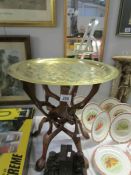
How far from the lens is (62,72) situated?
30.0 inches


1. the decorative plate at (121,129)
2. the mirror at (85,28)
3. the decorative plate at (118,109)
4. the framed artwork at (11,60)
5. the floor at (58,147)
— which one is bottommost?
the floor at (58,147)

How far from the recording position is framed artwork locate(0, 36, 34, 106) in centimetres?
101

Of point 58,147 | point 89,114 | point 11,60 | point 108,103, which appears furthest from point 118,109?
point 11,60

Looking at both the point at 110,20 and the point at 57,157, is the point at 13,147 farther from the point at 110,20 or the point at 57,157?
the point at 110,20

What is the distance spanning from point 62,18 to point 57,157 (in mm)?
775

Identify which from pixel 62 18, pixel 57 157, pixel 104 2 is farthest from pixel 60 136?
pixel 104 2

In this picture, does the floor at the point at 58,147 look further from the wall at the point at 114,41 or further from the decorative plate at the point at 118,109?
the wall at the point at 114,41

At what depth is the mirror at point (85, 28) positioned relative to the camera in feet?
3.27

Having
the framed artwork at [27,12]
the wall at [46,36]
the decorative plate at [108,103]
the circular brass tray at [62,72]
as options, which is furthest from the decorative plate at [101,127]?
the framed artwork at [27,12]

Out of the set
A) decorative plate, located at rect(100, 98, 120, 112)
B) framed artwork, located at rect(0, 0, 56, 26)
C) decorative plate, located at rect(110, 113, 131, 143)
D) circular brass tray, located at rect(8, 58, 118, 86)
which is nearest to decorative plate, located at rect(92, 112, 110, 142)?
decorative plate, located at rect(110, 113, 131, 143)

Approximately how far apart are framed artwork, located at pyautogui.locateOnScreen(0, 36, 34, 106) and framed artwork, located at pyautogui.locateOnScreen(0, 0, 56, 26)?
0.29 feet

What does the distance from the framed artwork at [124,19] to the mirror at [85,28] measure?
0.09 m

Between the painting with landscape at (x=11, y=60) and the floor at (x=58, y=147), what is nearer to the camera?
the floor at (x=58, y=147)

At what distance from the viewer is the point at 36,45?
3.49ft
